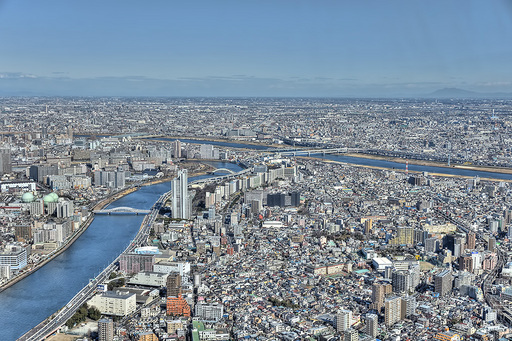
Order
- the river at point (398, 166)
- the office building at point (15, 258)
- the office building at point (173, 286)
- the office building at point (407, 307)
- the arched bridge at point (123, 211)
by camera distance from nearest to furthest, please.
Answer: the office building at point (407, 307) < the office building at point (173, 286) < the office building at point (15, 258) < the arched bridge at point (123, 211) < the river at point (398, 166)

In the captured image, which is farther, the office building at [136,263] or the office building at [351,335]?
the office building at [136,263]

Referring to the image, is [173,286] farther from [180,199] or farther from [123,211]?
[123,211]

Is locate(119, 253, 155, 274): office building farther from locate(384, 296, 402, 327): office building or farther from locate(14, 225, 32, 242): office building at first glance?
locate(384, 296, 402, 327): office building

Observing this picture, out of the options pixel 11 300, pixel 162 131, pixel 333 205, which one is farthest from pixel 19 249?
pixel 162 131

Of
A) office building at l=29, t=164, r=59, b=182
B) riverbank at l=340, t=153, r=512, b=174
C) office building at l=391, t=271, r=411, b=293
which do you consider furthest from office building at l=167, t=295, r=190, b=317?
riverbank at l=340, t=153, r=512, b=174

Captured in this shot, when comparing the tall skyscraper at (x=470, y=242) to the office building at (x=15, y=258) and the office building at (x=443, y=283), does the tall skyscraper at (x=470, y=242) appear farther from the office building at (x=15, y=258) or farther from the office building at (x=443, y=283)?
the office building at (x=15, y=258)

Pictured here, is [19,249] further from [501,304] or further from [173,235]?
[501,304]

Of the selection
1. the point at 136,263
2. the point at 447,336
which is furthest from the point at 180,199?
the point at 447,336

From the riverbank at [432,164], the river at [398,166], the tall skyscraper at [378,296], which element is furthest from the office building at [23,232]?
the riverbank at [432,164]
